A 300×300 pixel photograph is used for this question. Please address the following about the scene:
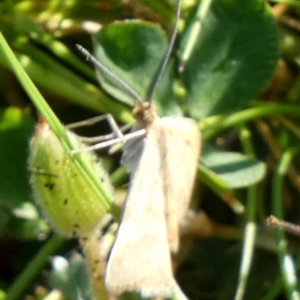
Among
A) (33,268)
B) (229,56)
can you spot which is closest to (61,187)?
(33,268)

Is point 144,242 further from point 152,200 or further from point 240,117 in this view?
point 240,117

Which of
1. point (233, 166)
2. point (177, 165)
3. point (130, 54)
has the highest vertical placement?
point (130, 54)

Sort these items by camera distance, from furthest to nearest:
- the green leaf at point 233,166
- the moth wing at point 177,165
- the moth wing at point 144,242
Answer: the green leaf at point 233,166, the moth wing at point 177,165, the moth wing at point 144,242

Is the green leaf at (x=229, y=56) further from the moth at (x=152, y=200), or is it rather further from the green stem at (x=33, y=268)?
the green stem at (x=33, y=268)

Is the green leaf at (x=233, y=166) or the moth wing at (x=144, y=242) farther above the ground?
the moth wing at (x=144, y=242)

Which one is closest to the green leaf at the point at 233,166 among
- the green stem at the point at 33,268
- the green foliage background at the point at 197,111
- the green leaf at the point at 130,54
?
the green foliage background at the point at 197,111

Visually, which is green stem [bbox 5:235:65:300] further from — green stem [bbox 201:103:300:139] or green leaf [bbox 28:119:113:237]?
green stem [bbox 201:103:300:139]
